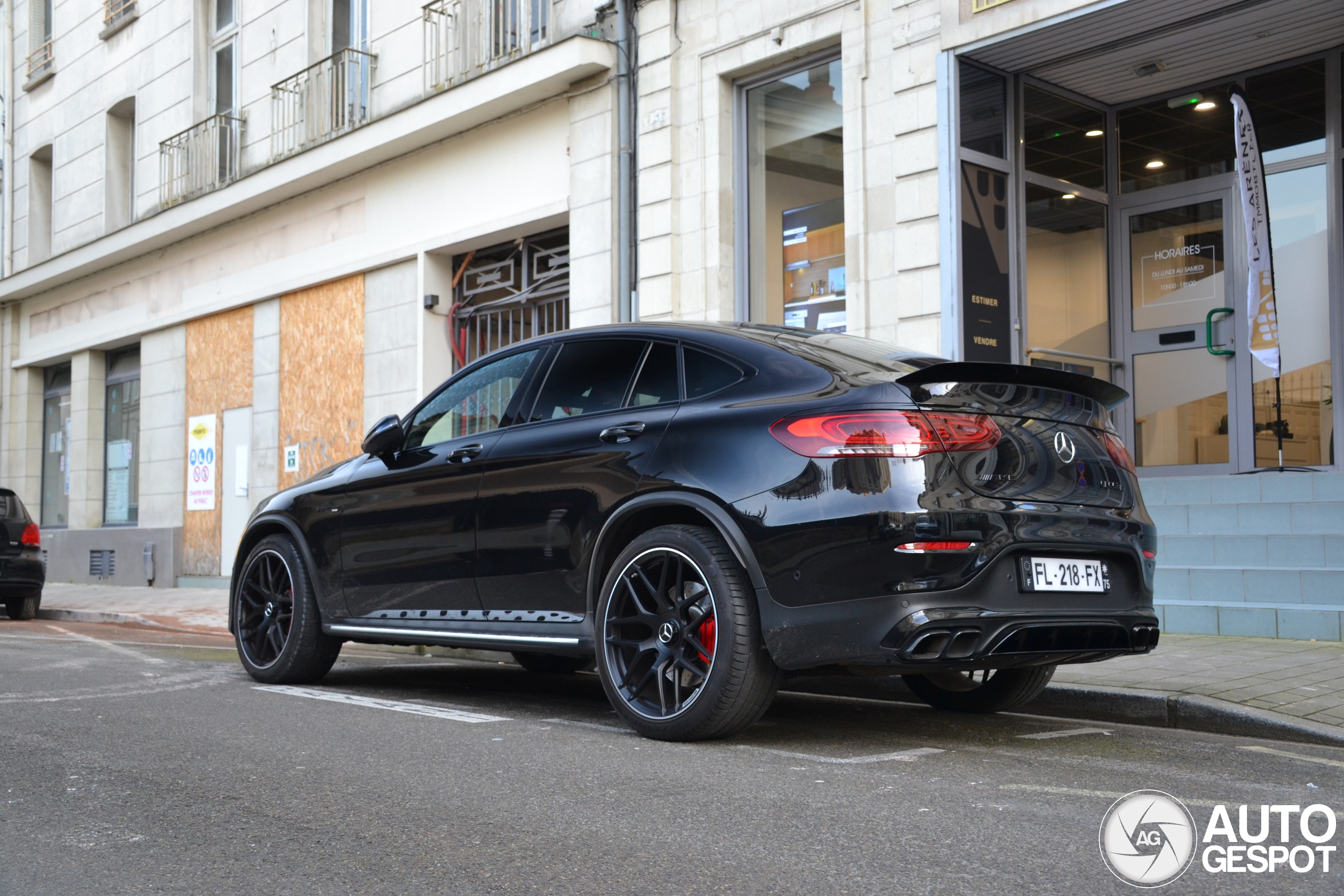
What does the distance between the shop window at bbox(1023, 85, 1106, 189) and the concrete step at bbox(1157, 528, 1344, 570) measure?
3.53m

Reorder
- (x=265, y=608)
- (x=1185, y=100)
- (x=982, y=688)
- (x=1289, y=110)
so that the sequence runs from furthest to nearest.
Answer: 1. (x=1185, y=100)
2. (x=1289, y=110)
3. (x=265, y=608)
4. (x=982, y=688)

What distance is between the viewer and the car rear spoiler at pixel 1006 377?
436 centimetres

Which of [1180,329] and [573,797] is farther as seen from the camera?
[1180,329]

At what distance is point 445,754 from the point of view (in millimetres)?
4441

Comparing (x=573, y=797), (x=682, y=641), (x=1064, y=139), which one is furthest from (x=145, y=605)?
(x=573, y=797)

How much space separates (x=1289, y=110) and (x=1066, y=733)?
751 cm

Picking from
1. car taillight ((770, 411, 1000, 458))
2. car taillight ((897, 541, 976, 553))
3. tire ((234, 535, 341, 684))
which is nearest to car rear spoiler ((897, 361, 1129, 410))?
car taillight ((770, 411, 1000, 458))

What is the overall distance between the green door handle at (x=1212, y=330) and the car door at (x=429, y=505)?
23.4ft

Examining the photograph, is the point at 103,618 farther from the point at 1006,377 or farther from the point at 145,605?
the point at 1006,377

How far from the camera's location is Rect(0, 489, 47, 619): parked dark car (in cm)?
1334

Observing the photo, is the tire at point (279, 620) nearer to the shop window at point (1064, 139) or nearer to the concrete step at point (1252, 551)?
the concrete step at point (1252, 551)

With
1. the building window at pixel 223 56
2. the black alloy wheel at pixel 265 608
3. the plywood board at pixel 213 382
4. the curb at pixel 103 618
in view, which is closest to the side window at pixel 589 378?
the black alloy wheel at pixel 265 608

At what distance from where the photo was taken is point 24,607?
45.2 feet

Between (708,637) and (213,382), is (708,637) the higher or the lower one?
the lower one
